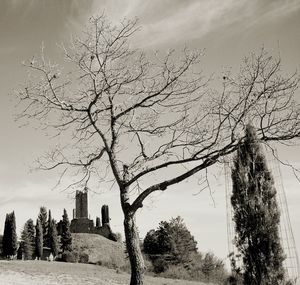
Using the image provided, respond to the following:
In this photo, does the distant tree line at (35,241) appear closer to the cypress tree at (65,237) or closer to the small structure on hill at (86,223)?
the cypress tree at (65,237)

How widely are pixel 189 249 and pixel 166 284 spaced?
18543 millimetres

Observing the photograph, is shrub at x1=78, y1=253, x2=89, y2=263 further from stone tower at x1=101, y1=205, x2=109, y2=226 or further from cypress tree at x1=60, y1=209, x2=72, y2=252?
stone tower at x1=101, y1=205, x2=109, y2=226

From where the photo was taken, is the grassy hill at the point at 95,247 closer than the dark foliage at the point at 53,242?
No

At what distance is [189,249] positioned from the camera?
4309 centimetres

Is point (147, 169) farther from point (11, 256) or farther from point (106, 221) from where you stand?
point (106, 221)

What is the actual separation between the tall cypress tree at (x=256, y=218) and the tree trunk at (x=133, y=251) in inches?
Result: 166

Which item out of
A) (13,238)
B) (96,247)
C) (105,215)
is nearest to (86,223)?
(105,215)

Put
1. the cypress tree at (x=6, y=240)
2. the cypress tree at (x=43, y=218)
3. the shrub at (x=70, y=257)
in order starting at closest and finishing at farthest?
the shrub at (x=70, y=257) → the cypress tree at (x=6, y=240) → the cypress tree at (x=43, y=218)

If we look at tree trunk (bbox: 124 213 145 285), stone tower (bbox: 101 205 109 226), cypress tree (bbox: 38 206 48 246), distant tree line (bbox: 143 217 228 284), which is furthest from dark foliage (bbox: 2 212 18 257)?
tree trunk (bbox: 124 213 145 285)

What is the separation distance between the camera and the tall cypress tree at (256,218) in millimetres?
12852

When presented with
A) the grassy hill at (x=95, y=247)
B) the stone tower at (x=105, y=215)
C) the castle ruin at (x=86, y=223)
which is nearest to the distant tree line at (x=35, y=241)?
the grassy hill at (x=95, y=247)

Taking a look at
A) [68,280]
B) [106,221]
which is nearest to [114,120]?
[68,280]

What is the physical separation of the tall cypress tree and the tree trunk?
13.8 feet

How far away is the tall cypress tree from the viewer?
1285 centimetres
